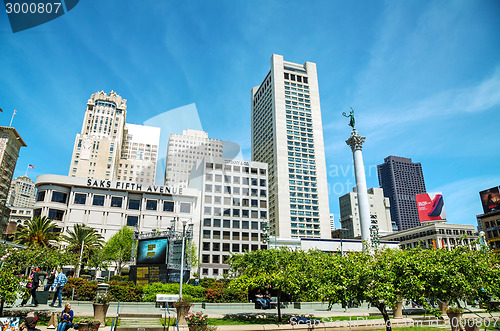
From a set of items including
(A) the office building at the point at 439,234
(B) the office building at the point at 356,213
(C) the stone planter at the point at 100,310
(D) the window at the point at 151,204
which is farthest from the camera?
(B) the office building at the point at 356,213

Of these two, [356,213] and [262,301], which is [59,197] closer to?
[262,301]

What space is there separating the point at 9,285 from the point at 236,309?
647 inches

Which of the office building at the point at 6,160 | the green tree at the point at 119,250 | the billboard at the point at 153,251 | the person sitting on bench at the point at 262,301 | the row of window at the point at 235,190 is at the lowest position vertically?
the person sitting on bench at the point at 262,301

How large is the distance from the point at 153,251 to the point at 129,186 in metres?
47.0

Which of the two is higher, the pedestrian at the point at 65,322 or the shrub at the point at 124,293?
the shrub at the point at 124,293

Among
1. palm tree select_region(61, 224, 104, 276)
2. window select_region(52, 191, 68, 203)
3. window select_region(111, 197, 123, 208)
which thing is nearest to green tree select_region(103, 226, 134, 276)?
palm tree select_region(61, 224, 104, 276)

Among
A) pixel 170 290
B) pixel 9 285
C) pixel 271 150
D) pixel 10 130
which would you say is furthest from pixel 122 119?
pixel 9 285

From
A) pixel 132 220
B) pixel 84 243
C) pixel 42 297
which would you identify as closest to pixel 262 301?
pixel 42 297

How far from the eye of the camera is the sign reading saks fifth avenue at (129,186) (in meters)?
77.1

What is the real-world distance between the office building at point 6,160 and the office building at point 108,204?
38012 millimetres

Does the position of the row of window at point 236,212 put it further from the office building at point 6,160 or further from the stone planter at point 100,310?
the stone planter at point 100,310

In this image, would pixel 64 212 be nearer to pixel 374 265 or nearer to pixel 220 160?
pixel 220 160

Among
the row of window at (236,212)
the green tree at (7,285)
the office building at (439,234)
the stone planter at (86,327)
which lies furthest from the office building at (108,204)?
the office building at (439,234)

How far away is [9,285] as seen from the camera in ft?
46.4
